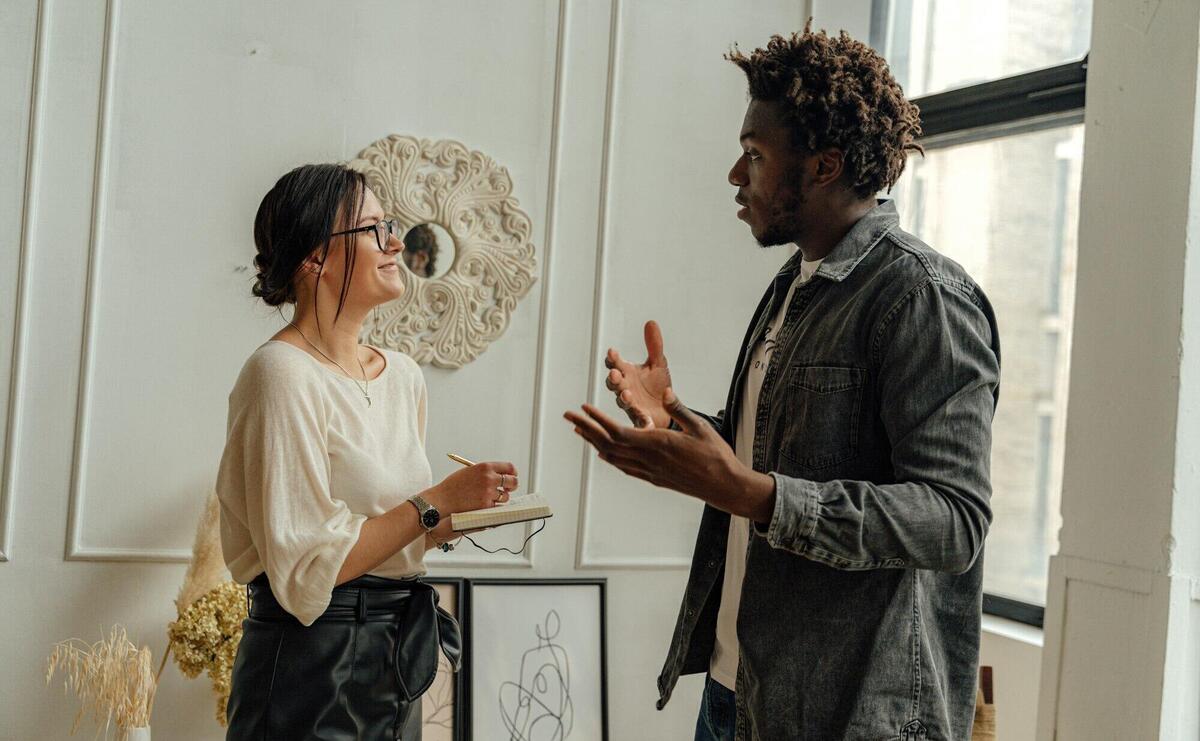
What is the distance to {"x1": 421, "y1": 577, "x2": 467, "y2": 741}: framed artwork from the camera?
312cm

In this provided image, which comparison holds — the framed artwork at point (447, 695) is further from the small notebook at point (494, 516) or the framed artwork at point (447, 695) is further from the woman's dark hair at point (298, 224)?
the woman's dark hair at point (298, 224)

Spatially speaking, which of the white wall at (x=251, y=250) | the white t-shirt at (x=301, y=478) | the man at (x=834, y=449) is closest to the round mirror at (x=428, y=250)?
the white wall at (x=251, y=250)

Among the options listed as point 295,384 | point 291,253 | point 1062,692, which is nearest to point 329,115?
point 291,253

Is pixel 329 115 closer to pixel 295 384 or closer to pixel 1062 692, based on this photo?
pixel 295 384

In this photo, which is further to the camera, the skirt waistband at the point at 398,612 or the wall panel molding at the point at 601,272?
the wall panel molding at the point at 601,272

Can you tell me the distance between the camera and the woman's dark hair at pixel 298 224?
206 centimetres

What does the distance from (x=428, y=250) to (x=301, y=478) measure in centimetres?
148

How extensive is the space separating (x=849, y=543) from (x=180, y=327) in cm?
218

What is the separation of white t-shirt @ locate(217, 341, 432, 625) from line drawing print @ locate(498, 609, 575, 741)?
130 cm

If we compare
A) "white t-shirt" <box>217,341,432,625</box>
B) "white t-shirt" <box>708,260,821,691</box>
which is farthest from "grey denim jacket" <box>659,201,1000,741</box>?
"white t-shirt" <box>217,341,432,625</box>

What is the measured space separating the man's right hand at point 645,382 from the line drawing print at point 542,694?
5.58ft

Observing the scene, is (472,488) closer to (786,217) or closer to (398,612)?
(398,612)

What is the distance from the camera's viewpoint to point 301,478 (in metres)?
1.89

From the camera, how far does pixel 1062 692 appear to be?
255 cm
